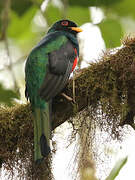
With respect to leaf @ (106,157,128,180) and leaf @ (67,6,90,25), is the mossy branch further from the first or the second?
leaf @ (67,6,90,25)

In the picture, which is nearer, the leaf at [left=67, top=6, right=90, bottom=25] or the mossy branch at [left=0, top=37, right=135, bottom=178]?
the mossy branch at [left=0, top=37, right=135, bottom=178]

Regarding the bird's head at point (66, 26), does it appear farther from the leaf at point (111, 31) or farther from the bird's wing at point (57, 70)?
the bird's wing at point (57, 70)

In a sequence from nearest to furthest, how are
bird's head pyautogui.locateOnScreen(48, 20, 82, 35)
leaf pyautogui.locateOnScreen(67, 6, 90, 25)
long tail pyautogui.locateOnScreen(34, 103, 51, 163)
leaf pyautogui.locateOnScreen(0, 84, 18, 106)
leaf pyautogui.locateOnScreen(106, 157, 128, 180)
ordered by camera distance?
leaf pyautogui.locateOnScreen(106, 157, 128, 180)
long tail pyautogui.locateOnScreen(34, 103, 51, 163)
leaf pyautogui.locateOnScreen(0, 84, 18, 106)
bird's head pyautogui.locateOnScreen(48, 20, 82, 35)
leaf pyautogui.locateOnScreen(67, 6, 90, 25)

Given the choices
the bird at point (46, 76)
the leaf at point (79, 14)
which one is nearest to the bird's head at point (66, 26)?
the leaf at point (79, 14)

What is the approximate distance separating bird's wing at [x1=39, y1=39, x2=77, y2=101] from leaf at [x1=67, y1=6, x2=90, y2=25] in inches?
36.7

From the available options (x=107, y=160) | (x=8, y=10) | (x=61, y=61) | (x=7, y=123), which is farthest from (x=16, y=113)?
(x=8, y=10)

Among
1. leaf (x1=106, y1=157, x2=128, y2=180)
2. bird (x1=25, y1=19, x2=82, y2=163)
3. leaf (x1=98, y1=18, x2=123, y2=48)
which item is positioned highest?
leaf (x1=98, y1=18, x2=123, y2=48)

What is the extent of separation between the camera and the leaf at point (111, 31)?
4466mm

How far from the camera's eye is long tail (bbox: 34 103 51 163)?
3.33 metres

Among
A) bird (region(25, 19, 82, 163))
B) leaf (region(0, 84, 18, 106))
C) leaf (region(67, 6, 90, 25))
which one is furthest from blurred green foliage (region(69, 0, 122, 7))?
leaf (region(0, 84, 18, 106))

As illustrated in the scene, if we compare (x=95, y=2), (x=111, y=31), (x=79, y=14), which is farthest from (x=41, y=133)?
(x=79, y=14)

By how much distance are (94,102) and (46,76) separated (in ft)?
1.67

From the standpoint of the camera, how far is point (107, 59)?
11.4 ft

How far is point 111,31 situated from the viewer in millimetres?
4473
